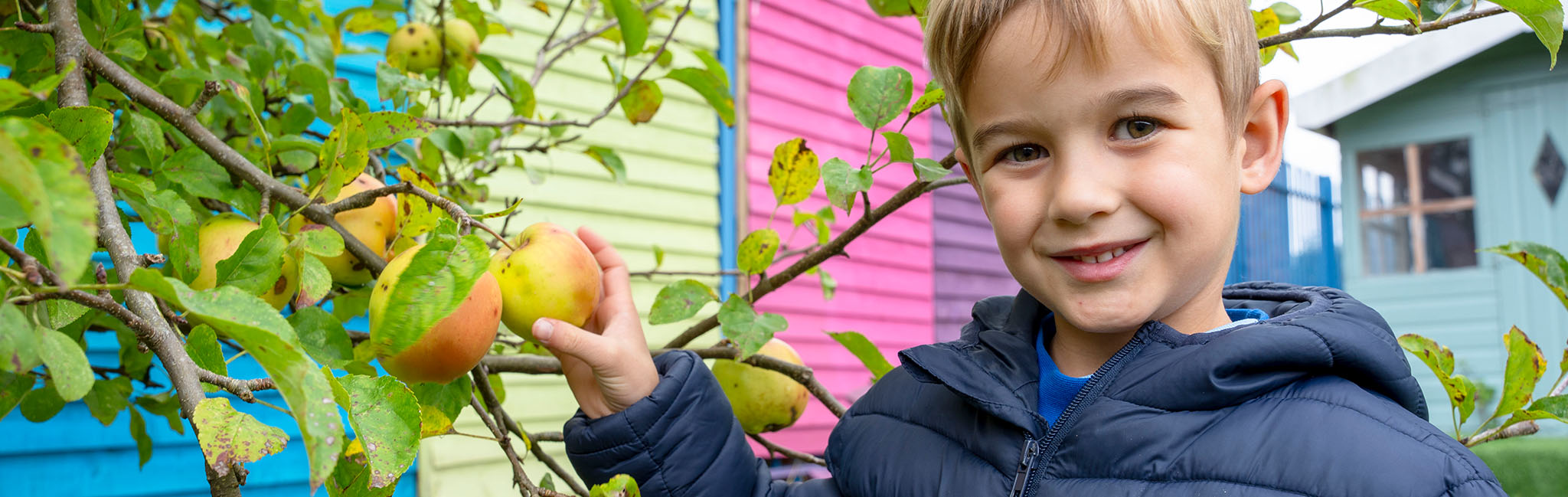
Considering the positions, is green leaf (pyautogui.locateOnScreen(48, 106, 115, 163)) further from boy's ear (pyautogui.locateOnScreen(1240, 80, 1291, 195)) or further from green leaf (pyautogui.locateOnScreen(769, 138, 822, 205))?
boy's ear (pyautogui.locateOnScreen(1240, 80, 1291, 195))

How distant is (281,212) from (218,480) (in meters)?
0.55

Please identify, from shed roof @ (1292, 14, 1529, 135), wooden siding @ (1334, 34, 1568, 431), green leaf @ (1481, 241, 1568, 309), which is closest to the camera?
green leaf @ (1481, 241, 1568, 309)

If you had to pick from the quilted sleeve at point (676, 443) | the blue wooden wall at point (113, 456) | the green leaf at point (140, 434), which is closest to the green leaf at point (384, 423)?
the quilted sleeve at point (676, 443)

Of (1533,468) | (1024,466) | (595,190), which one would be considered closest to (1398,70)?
(1533,468)

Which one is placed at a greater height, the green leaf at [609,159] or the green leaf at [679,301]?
the green leaf at [609,159]

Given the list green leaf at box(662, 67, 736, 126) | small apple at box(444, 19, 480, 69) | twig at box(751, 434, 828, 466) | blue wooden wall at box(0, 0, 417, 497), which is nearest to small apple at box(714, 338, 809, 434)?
twig at box(751, 434, 828, 466)

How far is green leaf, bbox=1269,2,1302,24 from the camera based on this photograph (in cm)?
116

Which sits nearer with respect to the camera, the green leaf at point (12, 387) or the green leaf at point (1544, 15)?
the green leaf at point (1544, 15)

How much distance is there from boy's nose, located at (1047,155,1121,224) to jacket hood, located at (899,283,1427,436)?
156mm

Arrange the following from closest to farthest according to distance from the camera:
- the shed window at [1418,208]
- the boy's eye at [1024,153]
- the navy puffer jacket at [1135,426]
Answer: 1. the navy puffer jacket at [1135,426]
2. the boy's eye at [1024,153]
3. the shed window at [1418,208]

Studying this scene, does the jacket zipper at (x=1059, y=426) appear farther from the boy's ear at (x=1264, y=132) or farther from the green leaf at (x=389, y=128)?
the green leaf at (x=389, y=128)

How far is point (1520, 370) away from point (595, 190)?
2403 millimetres

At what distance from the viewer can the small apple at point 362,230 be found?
1032 mm

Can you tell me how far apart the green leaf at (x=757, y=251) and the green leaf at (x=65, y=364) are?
0.68 m
